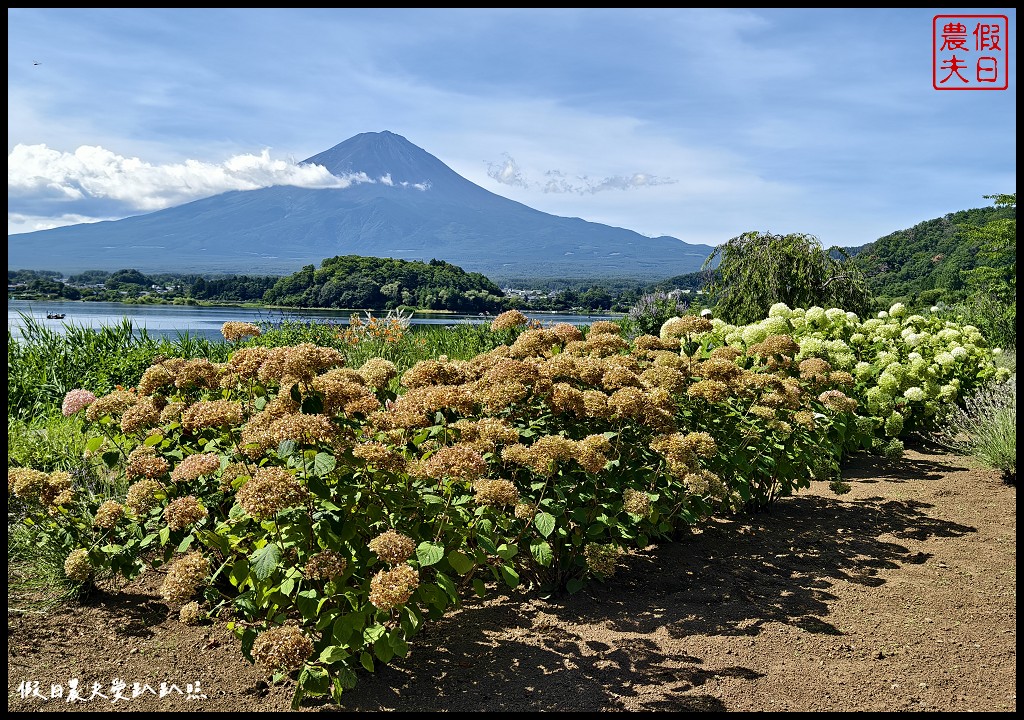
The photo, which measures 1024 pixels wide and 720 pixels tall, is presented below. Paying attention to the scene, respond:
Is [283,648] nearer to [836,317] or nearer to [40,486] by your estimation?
[40,486]

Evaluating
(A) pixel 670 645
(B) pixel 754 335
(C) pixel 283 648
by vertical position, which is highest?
(B) pixel 754 335

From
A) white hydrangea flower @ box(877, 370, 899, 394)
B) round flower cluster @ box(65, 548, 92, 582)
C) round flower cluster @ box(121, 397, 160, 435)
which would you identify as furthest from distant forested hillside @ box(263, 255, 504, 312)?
round flower cluster @ box(65, 548, 92, 582)

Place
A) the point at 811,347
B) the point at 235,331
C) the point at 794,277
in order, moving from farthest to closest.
Answer: the point at 794,277 < the point at 811,347 < the point at 235,331

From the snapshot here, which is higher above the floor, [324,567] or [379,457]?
[379,457]

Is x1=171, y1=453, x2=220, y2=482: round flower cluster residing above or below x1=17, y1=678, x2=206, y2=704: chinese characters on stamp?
above

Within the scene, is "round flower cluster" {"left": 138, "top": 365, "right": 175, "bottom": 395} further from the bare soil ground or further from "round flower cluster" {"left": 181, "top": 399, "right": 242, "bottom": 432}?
the bare soil ground

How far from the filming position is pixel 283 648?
7.23 ft

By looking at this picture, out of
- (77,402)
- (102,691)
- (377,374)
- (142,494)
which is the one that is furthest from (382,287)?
(102,691)

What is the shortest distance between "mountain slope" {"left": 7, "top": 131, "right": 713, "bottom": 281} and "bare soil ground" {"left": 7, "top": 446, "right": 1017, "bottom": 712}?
407 feet

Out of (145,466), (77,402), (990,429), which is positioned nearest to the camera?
(145,466)

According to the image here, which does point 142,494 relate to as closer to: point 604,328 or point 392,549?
point 392,549

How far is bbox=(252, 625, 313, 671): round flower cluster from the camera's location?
86.7 inches

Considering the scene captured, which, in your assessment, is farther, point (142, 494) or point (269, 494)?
point (142, 494)

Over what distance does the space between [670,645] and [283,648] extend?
1528 mm
